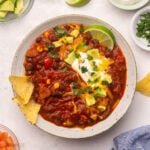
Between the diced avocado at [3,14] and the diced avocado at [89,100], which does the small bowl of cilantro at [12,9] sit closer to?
the diced avocado at [3,14]

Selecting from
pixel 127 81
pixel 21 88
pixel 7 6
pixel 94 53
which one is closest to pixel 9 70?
pixel 21 88

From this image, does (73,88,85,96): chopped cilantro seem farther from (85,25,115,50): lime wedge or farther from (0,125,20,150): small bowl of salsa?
(0,125,20,150): small bowl of salsa

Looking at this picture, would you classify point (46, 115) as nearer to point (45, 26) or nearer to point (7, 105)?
point (7, 105)

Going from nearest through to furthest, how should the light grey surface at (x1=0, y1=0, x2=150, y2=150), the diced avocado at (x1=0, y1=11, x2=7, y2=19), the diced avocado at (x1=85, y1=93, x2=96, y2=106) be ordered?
the diced avocado at (x1=85, y1=93, x2=96, y2=106), the light grey surface at (x1=0, y1=0, x2=150, y2=150), the diced avocado at (x1=0, y1=11, x2=7, y2=19)

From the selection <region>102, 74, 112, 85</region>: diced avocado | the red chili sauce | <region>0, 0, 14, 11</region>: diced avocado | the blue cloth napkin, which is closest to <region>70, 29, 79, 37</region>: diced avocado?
the red chili sauce

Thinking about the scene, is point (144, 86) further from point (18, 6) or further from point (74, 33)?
point (18, 6)
